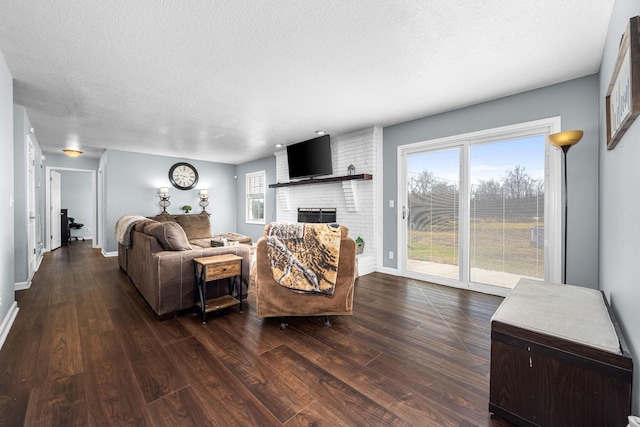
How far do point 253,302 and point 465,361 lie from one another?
213 cm

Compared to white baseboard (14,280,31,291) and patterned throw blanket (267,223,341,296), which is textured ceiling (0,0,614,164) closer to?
patterned throw blanket (267,223,341,296)

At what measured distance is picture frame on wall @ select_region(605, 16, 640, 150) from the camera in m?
1.14

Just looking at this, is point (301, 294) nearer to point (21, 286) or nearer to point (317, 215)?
point (317, 215)

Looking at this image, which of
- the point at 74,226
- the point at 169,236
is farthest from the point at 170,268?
the point at 74,226

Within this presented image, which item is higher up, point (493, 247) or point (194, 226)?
point (194, 226)

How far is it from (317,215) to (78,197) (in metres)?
8.56

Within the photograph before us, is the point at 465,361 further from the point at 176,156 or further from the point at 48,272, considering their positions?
the point at 176,156

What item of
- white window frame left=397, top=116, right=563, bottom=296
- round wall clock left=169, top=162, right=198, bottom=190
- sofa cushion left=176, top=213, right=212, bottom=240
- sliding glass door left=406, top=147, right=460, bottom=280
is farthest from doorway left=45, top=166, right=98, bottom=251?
white window frame left=397, top=116, right=563, bottom=296

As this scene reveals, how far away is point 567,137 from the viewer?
2449 mm

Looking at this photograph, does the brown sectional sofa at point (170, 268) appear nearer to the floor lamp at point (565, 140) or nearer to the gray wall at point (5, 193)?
the gray wall at point (5, 193)

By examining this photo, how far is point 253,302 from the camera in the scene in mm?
3102

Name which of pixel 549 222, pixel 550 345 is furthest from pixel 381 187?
pixel 550 345

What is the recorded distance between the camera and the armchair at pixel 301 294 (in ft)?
7.89

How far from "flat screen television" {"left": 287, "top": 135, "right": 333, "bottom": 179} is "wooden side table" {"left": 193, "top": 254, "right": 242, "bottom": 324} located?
8.57ft
